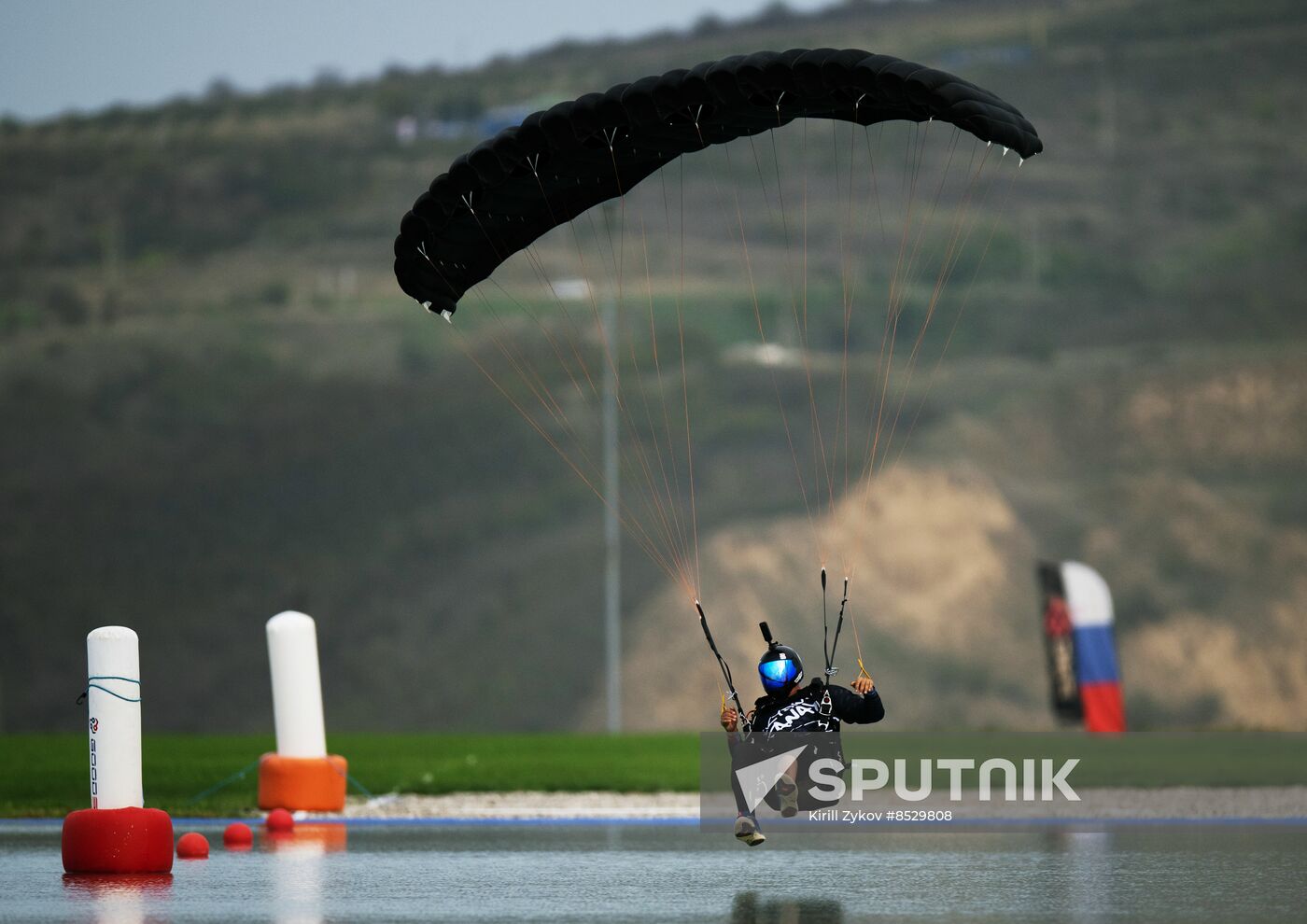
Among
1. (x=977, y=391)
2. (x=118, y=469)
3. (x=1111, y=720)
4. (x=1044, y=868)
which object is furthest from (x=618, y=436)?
(x=1044, y=868)

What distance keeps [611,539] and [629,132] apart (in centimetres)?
2422

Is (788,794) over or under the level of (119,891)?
over

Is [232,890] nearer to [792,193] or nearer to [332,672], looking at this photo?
[332,672]

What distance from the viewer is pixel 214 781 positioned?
20328 millimetres

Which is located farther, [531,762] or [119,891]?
[531,762]

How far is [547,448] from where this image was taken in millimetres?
62125

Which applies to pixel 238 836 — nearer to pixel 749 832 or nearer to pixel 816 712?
pixel 749 832

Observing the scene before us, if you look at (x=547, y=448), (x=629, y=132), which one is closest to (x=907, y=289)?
(x=547, y=448)

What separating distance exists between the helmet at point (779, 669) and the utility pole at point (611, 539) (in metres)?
5.42

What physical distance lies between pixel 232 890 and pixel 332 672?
4896 cm

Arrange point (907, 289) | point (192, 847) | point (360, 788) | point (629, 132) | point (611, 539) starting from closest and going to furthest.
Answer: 1. point (192, 847)
2. point (629, 132)
3. point (360, 788)
4. point (611, 539)
5. point (907, 289)

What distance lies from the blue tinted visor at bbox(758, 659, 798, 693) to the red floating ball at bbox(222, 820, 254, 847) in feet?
15.0

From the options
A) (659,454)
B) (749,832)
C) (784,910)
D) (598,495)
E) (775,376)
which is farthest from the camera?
(775,376)

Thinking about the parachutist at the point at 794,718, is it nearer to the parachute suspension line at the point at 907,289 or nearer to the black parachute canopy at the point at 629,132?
the parachute suspension line at the point at 907,289
